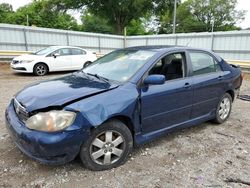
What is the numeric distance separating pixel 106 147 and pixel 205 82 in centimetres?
217

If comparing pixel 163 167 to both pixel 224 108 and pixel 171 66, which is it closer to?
pixel 171 66

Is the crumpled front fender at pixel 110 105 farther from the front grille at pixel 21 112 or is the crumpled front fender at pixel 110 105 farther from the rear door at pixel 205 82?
the rear door at pixel 205 82

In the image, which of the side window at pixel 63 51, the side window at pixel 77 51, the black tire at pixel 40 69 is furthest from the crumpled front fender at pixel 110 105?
the side window at pixel 77 51

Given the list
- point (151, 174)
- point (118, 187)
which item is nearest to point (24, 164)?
point (118, 187)

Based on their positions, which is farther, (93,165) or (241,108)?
(241,108)

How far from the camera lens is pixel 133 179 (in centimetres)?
297

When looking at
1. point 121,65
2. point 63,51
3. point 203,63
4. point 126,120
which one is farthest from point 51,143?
point 63,51

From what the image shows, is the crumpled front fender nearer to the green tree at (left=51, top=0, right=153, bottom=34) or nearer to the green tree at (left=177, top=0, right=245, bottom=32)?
the green tree at (left=51, top=0, right=153, bottom=34)

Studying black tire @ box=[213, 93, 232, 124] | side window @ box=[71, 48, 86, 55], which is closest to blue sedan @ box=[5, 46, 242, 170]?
black tire @ box=[213, 93, 232, 124]

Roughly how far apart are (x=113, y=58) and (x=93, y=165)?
1.87 metres

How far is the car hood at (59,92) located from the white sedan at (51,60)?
762 cm

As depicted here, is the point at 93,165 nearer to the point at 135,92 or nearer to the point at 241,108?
the point at 135,92

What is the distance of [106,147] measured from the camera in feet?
10.2

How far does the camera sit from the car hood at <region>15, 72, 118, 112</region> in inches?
114
